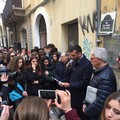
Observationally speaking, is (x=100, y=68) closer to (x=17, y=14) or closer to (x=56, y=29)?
(x=56, y=29)

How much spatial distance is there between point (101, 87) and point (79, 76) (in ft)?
3.10

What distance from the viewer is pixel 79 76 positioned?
3816 millimetres

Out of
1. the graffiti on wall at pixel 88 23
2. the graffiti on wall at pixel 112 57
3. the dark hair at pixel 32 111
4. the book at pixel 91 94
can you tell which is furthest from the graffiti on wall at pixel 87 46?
the dark hair at pixel 32 111

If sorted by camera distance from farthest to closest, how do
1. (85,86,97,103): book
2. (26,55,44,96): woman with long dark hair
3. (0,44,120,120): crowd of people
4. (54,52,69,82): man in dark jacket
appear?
(54,52,69,82): man in dark jacket, (26,55,44,96): woman with long dark hair, (85,86,97,103): book, (0,44,120,120): crowd of people

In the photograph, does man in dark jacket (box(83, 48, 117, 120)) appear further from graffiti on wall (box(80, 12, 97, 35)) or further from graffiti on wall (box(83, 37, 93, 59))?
graffiti on wall (box(83, 37, 93, 59))

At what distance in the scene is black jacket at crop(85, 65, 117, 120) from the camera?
9.42 feet

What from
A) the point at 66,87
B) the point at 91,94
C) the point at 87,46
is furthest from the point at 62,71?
the point at 91,94

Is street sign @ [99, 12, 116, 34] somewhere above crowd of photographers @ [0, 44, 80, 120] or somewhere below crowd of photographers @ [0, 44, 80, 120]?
above

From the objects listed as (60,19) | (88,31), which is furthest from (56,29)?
(88,31)

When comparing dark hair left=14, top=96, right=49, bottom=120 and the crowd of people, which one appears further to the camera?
the crowd of people

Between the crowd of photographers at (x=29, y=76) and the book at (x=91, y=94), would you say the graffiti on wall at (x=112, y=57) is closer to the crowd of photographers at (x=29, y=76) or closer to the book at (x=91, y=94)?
the crowd of photographers at (x=29, y=76)

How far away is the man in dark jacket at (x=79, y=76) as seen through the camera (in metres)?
3.76

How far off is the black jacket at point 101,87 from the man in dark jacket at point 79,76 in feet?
2.43

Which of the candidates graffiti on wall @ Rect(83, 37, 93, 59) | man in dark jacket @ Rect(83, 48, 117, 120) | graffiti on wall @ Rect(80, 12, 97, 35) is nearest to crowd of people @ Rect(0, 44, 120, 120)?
man in dark jacket @ Rect(83, 48, 117, 120)
